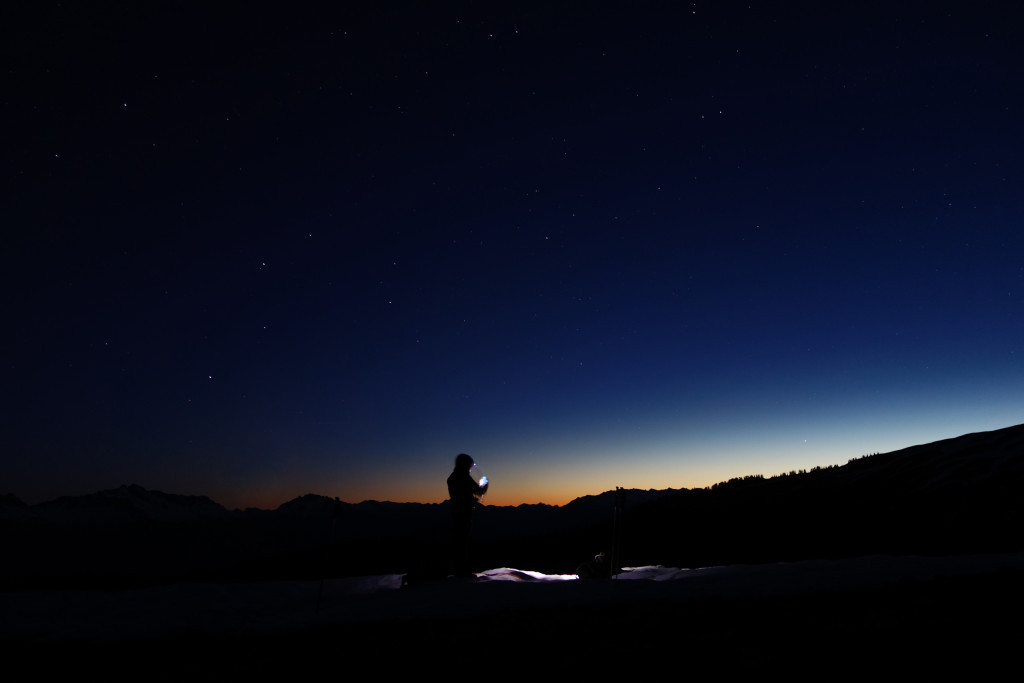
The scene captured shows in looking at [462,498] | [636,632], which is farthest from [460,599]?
[462,498]

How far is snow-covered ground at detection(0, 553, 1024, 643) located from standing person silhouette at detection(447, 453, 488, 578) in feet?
3.13

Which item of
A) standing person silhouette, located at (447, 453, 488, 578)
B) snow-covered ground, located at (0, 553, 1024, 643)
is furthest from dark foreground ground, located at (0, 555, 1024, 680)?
standing person silhouette, located at (447, 453, 488, 578)

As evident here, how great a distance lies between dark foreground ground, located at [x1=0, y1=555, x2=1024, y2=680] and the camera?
452 centimetres

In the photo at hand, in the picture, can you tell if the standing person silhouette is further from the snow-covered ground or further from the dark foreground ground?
the dark foreground ground

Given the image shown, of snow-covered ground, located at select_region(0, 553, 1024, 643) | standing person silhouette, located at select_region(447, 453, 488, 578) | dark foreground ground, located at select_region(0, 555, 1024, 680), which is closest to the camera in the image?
dark foreground ground, located at select_region(0, 555, 1024, 680)

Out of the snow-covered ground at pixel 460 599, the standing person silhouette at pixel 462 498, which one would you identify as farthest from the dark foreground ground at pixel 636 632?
the standing person silhouette at pixel 462 498

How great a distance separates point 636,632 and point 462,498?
313 inches

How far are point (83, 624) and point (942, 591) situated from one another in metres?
14.4

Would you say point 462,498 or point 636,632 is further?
point 462,498

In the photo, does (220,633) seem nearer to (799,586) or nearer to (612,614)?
(612,614)

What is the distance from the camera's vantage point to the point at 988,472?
1666 centimetres

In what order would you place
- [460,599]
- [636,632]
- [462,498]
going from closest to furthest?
[636,632], [460,599], [462,498]

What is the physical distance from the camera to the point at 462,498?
42.9ft

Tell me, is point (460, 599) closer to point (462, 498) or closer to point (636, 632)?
point (636, 632)
